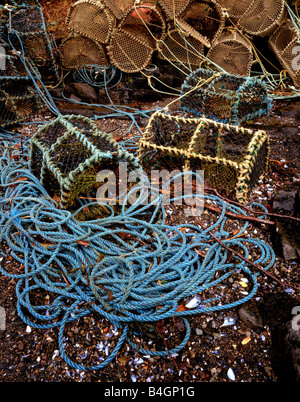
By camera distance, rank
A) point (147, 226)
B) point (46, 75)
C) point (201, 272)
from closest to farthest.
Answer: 1. point (201, 272)
2. point (147, 226)
3. point (46, 75)

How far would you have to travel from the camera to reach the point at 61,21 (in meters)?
5.61

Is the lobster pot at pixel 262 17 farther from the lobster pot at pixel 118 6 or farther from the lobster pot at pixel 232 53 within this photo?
the lobster pot at pixel 118 6

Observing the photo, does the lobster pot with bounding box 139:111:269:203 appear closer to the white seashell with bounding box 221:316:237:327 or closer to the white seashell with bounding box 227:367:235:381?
the white seashell with bounding box 221:316:237:327

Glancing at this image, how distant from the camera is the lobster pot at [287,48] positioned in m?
4.73

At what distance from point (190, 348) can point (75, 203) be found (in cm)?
159

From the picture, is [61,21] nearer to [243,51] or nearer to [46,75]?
[46,75]

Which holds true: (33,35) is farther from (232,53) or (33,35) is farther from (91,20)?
(232,53)

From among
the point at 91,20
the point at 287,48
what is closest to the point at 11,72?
the point at 91,20

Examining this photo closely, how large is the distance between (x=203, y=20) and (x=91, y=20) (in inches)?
67.0

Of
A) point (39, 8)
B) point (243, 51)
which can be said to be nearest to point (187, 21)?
point (243, 51)

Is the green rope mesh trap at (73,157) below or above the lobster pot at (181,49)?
below

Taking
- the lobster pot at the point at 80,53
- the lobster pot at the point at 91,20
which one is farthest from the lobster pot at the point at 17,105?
the lobster pot at the point at 91,20

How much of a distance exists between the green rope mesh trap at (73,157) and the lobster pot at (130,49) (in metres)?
2.24

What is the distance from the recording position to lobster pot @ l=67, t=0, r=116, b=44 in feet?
14.6
